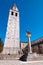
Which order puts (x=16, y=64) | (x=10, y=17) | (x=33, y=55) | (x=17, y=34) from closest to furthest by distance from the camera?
(x=16, y=64) < (x=33, y=55) < (x=17, y=34) < (x=10, y=17)

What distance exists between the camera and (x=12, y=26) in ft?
111

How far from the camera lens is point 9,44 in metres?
30.9

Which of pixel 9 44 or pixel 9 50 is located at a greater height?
pixel 9 44

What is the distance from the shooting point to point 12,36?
3228 cm

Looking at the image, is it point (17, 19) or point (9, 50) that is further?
point (17, 19)

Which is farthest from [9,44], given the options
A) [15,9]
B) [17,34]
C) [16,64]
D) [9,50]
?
[16,64]

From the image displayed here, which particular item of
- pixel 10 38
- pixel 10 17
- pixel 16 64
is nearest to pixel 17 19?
pixel 10 17

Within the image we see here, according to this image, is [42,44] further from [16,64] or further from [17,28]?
[16,64]

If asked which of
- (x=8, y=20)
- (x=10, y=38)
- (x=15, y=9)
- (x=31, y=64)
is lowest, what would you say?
(x=31, y=64)

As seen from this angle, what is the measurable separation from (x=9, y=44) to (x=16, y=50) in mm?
2922

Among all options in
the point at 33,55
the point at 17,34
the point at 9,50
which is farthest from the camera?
the point at 17,34

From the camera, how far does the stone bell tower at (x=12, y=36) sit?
30.2 meters

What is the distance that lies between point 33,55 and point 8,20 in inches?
892

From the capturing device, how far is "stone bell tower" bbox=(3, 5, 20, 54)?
99.2ft
